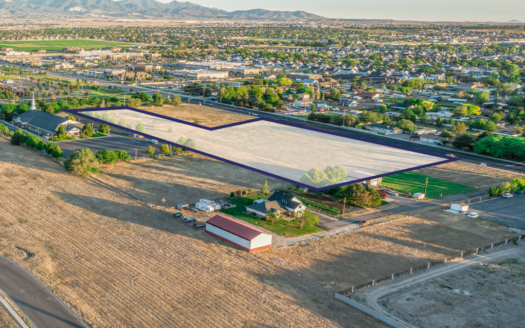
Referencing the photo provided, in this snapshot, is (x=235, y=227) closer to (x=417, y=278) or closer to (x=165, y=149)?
(x=417, y=278)

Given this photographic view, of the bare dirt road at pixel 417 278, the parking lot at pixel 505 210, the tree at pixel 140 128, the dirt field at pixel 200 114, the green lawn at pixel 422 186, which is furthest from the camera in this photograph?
the dirt field at pixel 200 114

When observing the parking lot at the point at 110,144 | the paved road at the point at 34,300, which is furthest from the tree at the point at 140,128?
the paved road at the point at 34,300

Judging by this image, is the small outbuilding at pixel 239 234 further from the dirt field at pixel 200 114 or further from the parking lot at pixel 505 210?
the dirt field at pixel 200 114

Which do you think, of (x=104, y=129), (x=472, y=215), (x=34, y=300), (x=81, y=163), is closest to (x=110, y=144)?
(x=104, y=129)

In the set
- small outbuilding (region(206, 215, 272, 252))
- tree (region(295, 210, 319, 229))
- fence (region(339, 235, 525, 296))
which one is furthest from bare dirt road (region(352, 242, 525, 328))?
tree (region(295, 210, 319, 229))

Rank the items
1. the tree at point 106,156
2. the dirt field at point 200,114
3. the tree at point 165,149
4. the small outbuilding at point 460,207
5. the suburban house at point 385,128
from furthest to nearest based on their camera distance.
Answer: the dirt field at point 200,114 < the suburban house at point 385,128 < the tree at point 165,149 < the tree at point 106,156 < the small outbuilding at point 460,207

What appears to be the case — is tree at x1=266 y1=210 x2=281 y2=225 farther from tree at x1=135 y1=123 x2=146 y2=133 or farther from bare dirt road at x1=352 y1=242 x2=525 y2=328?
tree at x1=135 y1=123 x2=146 y2=133
